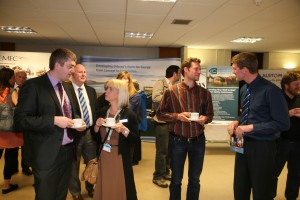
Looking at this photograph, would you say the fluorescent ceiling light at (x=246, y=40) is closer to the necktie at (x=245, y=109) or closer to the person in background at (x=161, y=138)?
the person in background at (x=161, y=138)

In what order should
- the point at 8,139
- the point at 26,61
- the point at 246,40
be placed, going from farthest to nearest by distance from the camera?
the point at 246,40, the point at 26,61, the point at 8,139

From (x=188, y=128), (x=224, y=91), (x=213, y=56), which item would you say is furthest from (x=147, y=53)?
(x=188, y=128)

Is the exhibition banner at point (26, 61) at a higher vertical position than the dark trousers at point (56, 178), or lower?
higher

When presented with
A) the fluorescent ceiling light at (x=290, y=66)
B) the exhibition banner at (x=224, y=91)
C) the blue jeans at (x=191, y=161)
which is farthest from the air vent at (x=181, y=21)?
the fluorescent ceiling light at (x=290, y=66)

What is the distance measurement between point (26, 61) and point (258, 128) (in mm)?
6356

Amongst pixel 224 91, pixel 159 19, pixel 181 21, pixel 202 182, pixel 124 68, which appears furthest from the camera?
pixel 124 68

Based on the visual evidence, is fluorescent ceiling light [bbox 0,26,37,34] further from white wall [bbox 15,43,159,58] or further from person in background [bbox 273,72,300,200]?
person in background [bbox 273,72,300,200]

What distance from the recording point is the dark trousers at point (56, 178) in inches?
78.5

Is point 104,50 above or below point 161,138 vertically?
above

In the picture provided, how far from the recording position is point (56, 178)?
Answer: 2072 millimetres

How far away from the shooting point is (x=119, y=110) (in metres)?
2.43

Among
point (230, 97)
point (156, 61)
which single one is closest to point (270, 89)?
point (230, 97)

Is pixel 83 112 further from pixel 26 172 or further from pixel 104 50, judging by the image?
pixel 104 50

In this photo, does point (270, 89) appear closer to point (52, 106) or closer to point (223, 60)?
point (52, 106)
